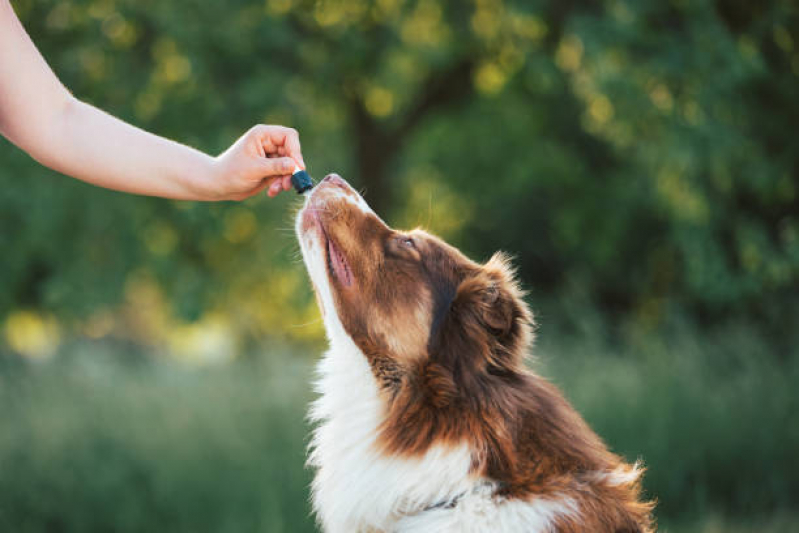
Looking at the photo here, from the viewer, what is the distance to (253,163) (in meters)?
2.57

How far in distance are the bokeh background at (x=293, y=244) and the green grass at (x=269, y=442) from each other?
2cm

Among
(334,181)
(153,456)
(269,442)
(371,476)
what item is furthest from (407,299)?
(153,456)

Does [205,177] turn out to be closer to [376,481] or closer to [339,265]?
[339,265]

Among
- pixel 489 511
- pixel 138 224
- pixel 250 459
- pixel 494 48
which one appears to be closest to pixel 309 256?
pixel 489 511

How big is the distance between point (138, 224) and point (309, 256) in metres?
5.94

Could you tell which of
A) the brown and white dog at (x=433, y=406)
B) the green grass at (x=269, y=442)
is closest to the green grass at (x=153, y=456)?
the green grass at (x=269, y=442)

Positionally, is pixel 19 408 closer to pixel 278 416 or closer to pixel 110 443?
pixel 110 443

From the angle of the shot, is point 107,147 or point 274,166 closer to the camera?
point 107,147

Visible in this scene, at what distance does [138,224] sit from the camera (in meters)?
8.41

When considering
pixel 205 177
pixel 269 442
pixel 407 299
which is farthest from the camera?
pixel 269 442

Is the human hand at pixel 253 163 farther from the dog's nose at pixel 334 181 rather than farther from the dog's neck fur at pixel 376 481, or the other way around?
the dog's neck fur at pixel 376 481

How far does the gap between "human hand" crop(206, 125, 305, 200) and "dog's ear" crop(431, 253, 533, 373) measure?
2.58 ft

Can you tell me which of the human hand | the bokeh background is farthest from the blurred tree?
the human hand

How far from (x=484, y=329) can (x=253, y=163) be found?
993 millimetres
